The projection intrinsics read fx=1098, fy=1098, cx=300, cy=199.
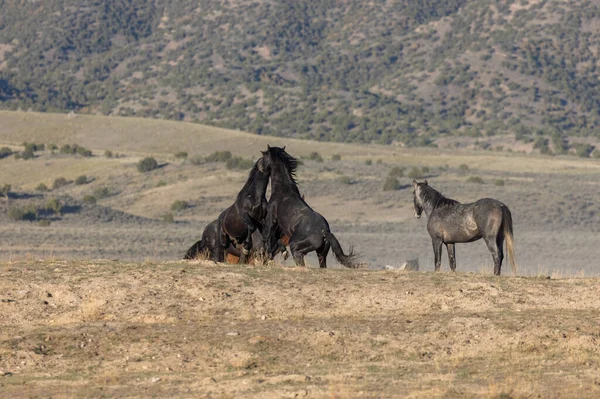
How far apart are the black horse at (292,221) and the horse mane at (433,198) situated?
7.06ft

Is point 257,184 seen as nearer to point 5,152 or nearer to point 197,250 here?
point 197,250

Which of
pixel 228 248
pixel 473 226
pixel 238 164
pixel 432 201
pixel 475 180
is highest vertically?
pixel 432 201

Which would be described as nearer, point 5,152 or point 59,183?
point 59,183

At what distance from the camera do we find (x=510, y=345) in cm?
1361

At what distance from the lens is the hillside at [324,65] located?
Result: 347 ft

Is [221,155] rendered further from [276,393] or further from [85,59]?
[85,59]

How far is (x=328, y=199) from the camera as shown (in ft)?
170

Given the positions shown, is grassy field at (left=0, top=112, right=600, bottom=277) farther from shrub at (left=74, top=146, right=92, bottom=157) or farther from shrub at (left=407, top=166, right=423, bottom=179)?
shrub at (left=74, top=146, right=92, bottom=157)

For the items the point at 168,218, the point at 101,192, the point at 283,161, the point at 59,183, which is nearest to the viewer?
the point at 283,161

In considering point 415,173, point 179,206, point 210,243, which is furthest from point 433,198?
point 415,173

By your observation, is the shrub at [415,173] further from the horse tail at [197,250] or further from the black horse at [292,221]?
the black horse at [292,221]

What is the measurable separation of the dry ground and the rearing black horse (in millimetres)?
1214

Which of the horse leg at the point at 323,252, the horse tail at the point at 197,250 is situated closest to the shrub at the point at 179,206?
the horse tail at the point at 197,250

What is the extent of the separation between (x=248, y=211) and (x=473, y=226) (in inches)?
155
